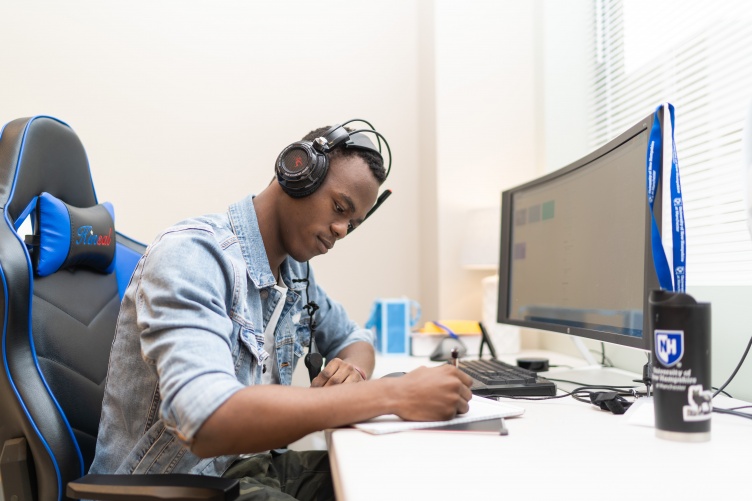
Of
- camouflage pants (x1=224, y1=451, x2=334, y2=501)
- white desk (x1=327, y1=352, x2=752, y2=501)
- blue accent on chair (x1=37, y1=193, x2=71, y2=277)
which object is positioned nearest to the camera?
white desk (x1=327, y1=352, x2=752, y2=501)

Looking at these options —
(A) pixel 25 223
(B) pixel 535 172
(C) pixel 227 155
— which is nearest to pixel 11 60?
(C) pixel 227 155

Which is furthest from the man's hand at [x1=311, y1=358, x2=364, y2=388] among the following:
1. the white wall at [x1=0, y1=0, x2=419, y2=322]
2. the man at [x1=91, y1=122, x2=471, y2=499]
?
the white wall at [x1=0, y1=0, x2=419, y2=322]

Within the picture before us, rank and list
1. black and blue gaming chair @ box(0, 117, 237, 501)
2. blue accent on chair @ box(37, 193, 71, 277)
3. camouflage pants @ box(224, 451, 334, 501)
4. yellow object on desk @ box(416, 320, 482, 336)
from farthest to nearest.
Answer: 1. yellow object on desk @ box(416, 320, 482, 336)
2. camouflage pants @ box(224, 451, 334, 501)
3. blue accent on chair @ box(37, 193, 71, 277)
4. black and blue gaming chair @ box(0, 117, 237, 501)

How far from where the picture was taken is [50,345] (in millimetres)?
1012

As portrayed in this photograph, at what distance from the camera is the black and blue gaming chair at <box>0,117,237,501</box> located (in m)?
0.90

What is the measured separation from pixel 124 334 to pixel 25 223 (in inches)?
10.6

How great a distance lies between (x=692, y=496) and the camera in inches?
21.2

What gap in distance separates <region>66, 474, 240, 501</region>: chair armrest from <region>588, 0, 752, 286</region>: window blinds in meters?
1.05

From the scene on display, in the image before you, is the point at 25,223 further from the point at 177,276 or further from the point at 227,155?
the point at 227,155

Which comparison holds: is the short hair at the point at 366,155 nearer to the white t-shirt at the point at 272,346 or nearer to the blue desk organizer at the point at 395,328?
the white t-shirt at the point at 272,346

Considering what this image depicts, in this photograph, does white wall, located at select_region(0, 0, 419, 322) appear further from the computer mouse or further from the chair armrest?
the chair armrest

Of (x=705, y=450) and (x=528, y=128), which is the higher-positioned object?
(x=528, y=128)

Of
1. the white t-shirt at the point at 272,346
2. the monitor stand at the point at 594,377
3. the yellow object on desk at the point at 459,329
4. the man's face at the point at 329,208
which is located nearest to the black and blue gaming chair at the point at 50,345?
the white t-shirt at the point at 272,346

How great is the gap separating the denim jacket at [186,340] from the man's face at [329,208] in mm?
85
